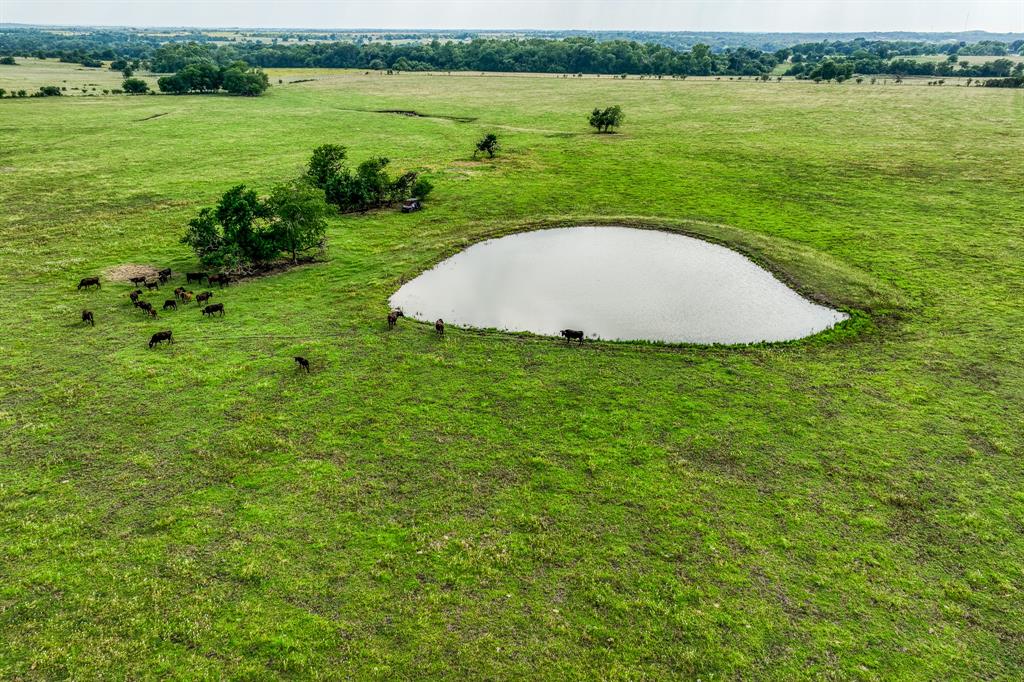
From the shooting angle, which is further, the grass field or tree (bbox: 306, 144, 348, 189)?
tree (bbox: 306, 144, 348, 189)

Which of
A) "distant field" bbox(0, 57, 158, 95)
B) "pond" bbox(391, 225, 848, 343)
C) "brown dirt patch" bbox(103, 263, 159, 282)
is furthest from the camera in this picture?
"distant field" bbox(0, 57, 158, 95)

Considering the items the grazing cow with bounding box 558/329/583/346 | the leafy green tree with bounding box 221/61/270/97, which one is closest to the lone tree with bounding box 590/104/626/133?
Result: the grazing cow with bounding box 558/329/583/346

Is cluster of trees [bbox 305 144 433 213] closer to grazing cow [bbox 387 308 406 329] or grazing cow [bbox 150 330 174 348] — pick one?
grazing cow [bbox 387 308 406 329]

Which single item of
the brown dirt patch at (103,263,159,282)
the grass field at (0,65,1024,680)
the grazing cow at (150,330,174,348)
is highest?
the brown dirt patch at (103,263,159,282)

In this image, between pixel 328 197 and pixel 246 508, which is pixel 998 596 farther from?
pixel 328 197

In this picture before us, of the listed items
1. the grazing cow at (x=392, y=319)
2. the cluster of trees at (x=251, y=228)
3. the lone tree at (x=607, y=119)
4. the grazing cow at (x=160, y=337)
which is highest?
the lone tree at (x=607, y=119)

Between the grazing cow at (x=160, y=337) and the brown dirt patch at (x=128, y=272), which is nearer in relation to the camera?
the grazing cow at (x=160, y=337)

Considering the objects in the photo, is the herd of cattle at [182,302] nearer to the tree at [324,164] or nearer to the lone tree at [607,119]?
the tree at [324,164]

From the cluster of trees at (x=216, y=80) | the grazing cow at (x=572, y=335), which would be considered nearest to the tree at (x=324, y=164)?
the grazing cow at (x=572, y=335)
